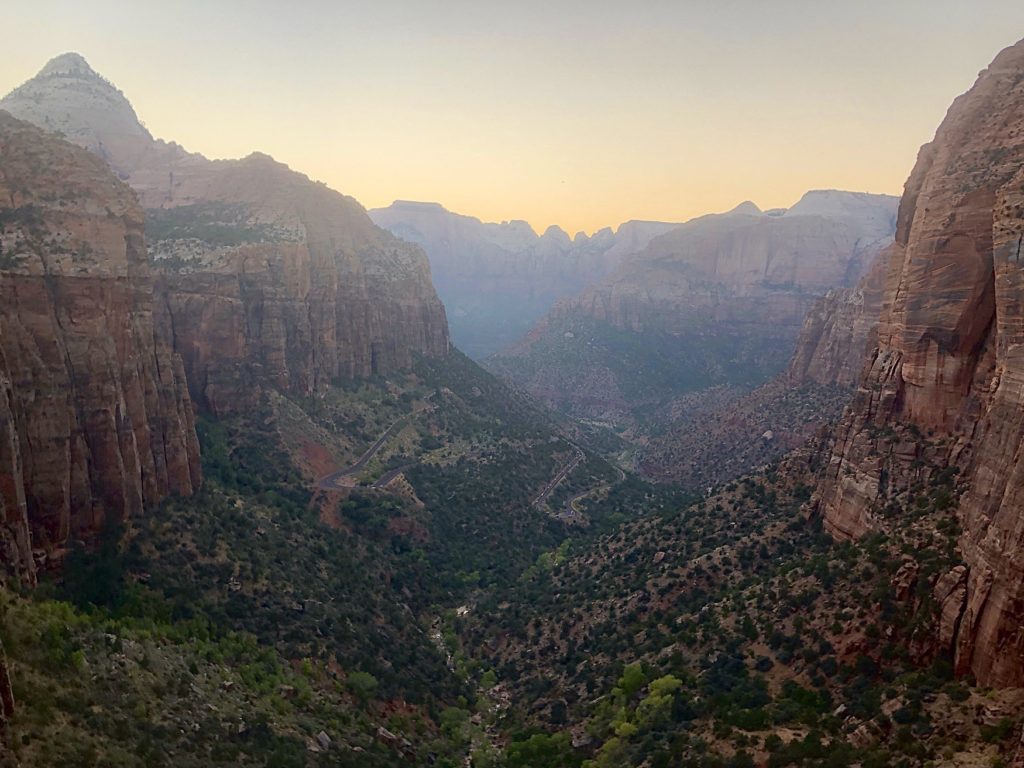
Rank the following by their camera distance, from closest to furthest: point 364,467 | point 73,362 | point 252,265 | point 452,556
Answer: point 73,362, point 452,556, point 364,467, point 252,265

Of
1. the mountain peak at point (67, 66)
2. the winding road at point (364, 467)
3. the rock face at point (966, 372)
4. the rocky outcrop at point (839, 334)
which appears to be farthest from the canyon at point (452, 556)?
the mountain peak at point (67, 66)

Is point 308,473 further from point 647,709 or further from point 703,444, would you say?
point 703,444

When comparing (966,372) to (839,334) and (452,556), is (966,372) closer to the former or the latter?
(452,556)

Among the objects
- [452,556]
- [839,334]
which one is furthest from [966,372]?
[839,334]

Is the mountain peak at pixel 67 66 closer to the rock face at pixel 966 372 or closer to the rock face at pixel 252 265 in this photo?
the rock face at pixel 252 265

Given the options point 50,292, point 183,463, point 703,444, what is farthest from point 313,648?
point 703,444

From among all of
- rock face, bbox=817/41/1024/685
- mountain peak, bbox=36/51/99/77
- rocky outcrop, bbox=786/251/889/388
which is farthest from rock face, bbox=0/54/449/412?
rocky outcrop, bbox=786/251/889/388
